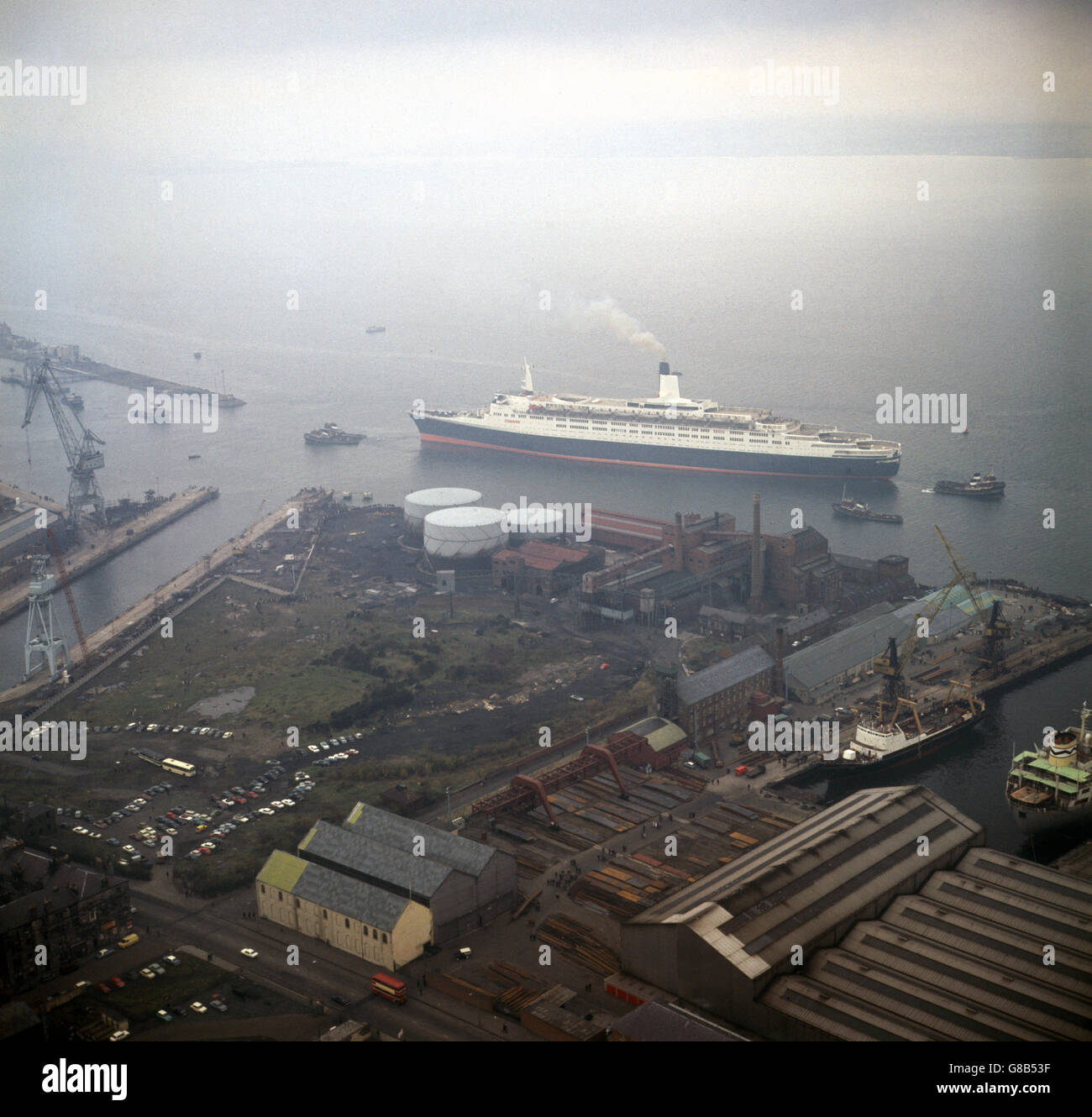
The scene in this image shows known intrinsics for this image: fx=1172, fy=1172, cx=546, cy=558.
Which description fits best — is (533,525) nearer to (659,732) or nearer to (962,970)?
(659,732)

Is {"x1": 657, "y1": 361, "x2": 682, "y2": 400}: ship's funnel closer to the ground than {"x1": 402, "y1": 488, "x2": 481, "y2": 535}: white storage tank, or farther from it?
farther from it

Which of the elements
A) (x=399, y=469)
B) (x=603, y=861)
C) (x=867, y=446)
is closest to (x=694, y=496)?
(x=867, y=446)

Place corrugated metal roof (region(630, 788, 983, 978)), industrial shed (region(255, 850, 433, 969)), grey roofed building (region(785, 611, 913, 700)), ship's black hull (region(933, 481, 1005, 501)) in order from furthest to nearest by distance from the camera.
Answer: ship's black hull (region(933, 481, 1005, 501))
grey roofed building (region(785, 611, 913, 700))
industrial shed (region(255, 850, 433, 969))
corrugated metal roof (region(630, 788, 983, 978))

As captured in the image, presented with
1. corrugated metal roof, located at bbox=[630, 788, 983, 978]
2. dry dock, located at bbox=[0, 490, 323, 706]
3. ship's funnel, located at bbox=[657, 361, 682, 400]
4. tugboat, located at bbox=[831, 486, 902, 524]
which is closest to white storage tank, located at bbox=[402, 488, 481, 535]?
dry dock, located at bbox=[0, 490, 323, 706]

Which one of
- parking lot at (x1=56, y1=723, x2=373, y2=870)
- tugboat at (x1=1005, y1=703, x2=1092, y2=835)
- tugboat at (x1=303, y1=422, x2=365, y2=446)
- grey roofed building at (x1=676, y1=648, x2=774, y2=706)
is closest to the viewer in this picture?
parking lot at (x1=56, y1=723, x2=373, y2=870)

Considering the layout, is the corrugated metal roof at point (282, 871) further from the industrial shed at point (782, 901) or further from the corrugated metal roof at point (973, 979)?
the corrugated metal roof at point (973, 979)

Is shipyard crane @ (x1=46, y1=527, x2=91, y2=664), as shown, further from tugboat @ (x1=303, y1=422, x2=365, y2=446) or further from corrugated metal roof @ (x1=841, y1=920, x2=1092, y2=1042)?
corrugated metal roof @ (x1=841, y1=920, x2=1092, y2=1042)

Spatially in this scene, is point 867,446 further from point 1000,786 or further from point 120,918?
point 120,918

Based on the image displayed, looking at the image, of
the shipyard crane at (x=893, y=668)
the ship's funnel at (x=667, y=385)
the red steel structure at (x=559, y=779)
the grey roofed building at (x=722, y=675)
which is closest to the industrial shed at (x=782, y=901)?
the red steel structure at (x=559, y=779)
